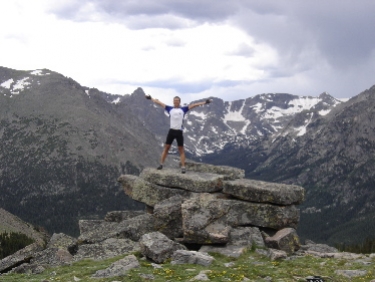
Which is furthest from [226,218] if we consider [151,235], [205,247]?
[151,235]

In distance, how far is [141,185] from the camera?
3991cm

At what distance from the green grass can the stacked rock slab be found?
141 inches

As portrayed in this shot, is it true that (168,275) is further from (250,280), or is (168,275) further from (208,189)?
(208,189)

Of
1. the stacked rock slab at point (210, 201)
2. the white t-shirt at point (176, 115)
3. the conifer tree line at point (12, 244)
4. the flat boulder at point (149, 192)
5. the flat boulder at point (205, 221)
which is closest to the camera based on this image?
the flat boulder at point (205, 221)

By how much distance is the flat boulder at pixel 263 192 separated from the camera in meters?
35.9

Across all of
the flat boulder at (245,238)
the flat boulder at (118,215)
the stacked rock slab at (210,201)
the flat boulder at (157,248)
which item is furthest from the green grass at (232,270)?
the flat boulder at (118,215)

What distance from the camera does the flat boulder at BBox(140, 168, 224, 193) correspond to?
3719cm

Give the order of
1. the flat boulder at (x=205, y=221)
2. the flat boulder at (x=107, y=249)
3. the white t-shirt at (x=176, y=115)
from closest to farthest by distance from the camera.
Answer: the flat boulder at (x=205, y=221), the flat boulder at (x=107, y=249), the white t-shirt at (x=176, y=115)

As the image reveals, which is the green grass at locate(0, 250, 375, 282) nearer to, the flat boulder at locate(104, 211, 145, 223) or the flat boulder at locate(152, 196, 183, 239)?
the flat boulder at locate(152, 196, 183, 239)


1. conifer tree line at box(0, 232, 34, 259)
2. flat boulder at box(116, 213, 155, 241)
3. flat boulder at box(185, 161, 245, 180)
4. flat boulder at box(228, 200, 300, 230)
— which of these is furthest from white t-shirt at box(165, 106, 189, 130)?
conifer tree line at box(0, 232, 34, 259)

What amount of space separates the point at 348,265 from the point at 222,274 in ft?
27.7

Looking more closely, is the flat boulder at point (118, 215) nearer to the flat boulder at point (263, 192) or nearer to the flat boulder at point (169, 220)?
the flat boulder at point (169, 220)

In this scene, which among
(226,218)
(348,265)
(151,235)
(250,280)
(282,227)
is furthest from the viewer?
(282,227)

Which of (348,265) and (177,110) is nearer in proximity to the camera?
(348,265)
